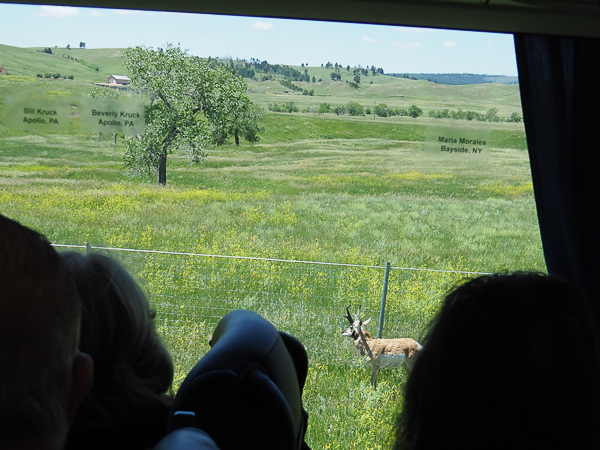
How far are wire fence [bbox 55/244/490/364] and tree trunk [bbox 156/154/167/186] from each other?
44 cm

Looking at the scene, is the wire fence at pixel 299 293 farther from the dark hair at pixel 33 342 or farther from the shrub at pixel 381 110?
the dark hair at pixel 33 342

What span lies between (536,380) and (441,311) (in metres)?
0.18

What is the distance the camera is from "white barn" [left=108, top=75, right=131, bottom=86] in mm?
2654

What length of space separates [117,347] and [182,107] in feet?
6.88

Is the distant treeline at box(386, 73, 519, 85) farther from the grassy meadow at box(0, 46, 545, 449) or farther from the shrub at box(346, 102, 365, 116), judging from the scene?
the shrub at box(346, 102, 365, 116)

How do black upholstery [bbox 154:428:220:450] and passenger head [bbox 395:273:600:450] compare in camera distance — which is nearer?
black upholstery [bbox 154:428:220:450]

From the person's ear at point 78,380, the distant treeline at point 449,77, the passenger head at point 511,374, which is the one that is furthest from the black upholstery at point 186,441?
the distant treeline at point 449,77

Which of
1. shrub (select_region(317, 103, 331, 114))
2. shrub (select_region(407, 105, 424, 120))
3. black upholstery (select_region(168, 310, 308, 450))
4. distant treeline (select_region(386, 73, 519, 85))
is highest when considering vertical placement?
distant treeline (select_region(386, 73, 519, 85))

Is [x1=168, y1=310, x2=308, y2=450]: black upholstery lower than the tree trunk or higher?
lower

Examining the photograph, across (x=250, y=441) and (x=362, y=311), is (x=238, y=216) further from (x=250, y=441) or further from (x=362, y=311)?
(x=250, y=441)

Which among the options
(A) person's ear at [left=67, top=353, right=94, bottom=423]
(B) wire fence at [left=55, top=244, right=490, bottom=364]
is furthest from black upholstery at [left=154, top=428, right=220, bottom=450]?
(B) wire fence at [left=55, top=244, right=490, bottom=364]

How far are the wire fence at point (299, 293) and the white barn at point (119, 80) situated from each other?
962mm

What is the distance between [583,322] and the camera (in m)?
0.77

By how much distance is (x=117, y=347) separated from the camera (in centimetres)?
89
